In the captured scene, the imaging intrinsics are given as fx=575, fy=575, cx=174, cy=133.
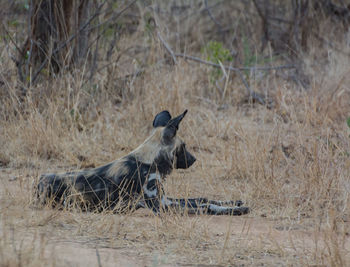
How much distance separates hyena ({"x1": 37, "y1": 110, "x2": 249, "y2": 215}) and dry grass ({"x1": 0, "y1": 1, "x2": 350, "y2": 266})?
0.12 meters

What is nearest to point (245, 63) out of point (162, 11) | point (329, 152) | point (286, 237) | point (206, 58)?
point (206, 58)

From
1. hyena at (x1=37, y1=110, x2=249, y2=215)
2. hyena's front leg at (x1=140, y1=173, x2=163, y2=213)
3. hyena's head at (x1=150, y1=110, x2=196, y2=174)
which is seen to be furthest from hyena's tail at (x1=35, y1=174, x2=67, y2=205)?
hyena's head at (x1=150, y1=110, x2=196, y2=174)

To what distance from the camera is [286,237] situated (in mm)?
3598

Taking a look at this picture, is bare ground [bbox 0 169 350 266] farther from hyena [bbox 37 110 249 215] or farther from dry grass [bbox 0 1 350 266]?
hyena [bbox 37 110 249 215]

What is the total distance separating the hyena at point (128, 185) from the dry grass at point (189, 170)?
12cm

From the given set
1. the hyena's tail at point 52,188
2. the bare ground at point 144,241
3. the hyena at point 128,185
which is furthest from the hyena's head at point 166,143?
the hyena's tail at point 52,188

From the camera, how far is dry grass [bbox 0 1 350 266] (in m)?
3.15

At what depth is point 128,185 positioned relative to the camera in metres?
4.16

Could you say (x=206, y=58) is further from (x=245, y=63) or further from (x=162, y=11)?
(x=162, y=11)

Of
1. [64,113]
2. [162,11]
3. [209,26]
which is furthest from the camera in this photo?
[209,26]

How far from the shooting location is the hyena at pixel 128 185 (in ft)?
13.6

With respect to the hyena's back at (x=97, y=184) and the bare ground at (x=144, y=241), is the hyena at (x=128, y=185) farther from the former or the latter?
the bare ground at (x=144, y=241)

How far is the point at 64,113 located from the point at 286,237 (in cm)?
332

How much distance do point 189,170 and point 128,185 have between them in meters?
1.44
